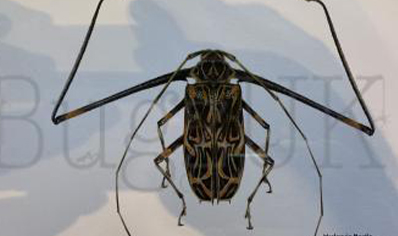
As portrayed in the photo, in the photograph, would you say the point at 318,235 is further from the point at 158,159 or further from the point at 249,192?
the point at 158,159

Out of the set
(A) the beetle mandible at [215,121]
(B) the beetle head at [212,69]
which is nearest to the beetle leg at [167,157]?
(A) the beetle mandible at [215,121]

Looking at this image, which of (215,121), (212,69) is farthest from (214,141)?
(212,69)

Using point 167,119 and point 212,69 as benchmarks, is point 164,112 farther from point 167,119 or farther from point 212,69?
point 212,69

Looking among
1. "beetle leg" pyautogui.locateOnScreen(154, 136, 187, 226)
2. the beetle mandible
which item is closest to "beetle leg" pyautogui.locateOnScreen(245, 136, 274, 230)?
the beetle mandible

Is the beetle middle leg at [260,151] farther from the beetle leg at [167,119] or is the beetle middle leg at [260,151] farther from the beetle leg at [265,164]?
the beetle leg at [167,119]

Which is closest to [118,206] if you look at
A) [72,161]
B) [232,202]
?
[72,161]
